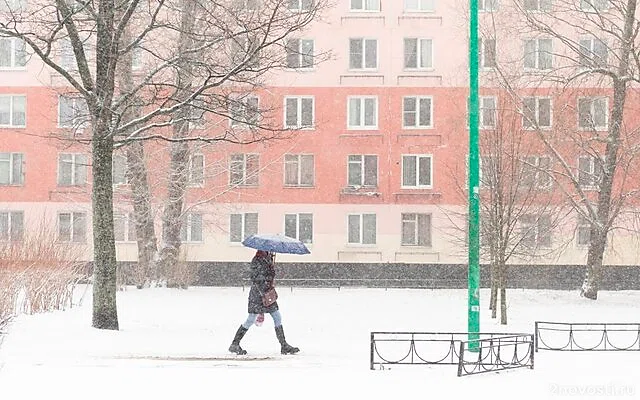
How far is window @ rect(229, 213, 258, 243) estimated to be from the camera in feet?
151

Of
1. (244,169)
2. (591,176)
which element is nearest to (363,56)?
(244,169)

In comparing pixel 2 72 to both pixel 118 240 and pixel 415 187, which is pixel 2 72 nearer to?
pixel 118 240

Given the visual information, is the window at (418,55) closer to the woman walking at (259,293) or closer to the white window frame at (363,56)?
the white window frame at (363,56)

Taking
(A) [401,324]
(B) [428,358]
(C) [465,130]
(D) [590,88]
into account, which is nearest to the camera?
(B) [428,358]

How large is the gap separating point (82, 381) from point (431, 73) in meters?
35.4

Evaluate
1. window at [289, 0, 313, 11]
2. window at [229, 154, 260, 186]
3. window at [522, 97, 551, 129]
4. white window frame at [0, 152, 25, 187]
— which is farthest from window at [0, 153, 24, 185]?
window at [522, 97, 551, 129]

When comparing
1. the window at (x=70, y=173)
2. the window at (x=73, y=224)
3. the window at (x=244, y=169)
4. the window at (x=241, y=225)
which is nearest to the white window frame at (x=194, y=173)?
the window at (x=244, y=169)

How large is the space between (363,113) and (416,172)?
147 inches

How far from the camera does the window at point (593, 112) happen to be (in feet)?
115

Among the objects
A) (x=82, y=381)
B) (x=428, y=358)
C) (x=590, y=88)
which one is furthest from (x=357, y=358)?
(x=590, y=88)

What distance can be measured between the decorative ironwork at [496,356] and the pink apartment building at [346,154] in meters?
30.2

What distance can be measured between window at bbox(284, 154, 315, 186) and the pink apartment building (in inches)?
1.9

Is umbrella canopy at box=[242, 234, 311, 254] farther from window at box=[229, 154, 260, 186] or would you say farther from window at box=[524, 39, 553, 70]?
window at box=[524, 39, 553, 70]

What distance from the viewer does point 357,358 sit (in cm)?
1638
